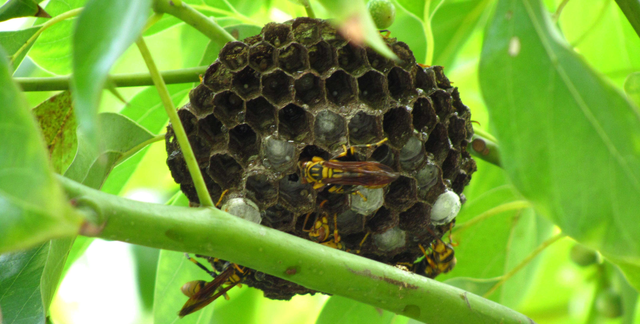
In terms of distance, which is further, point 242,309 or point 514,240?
point 242,309

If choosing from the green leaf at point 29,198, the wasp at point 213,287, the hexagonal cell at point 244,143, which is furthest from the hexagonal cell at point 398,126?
the green leaf at point 29,198

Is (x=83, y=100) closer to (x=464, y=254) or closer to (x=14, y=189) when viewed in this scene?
(x=14, y=189)

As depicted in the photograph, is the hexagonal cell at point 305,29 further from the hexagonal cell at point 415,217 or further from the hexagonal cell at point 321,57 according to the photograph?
the hexagonal cell at point 415,217

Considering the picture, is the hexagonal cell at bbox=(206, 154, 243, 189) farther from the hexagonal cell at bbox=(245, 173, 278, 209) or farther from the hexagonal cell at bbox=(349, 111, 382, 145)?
the hexagonal cell at bbox=(349, 111, 382, 145)

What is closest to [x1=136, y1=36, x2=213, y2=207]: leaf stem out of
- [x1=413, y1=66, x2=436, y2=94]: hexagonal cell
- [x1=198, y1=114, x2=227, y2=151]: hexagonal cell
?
[x1=198, y1=114, x2=227, y2=151]: hexagonal cell

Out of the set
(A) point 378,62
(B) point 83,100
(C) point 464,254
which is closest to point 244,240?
(B) point 83,100

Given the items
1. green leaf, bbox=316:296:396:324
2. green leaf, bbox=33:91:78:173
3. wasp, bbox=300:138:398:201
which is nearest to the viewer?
wasp, bbox=300:138:398:201
